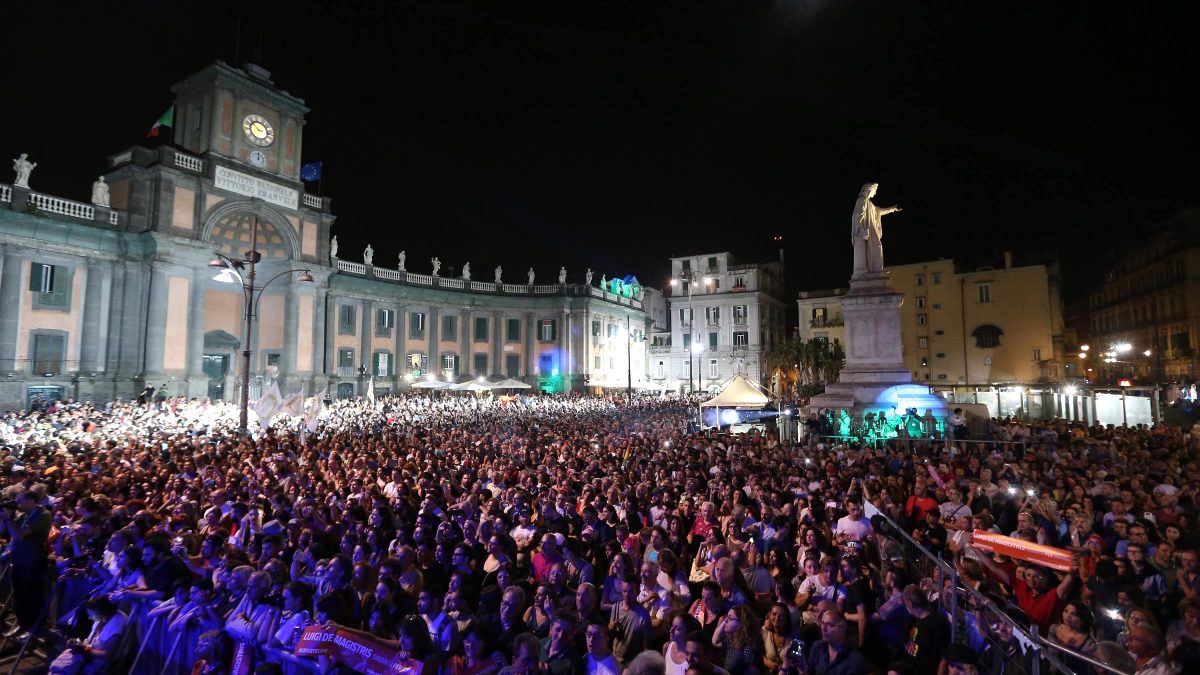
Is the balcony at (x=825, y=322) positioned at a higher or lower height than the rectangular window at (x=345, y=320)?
higher

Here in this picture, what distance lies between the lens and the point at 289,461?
13711 millimetres

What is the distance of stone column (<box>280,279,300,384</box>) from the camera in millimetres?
→ 38250

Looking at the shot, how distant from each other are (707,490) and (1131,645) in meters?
6.66

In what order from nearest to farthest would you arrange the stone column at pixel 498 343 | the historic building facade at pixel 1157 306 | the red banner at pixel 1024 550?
the red banner at pixel 1024 550
the historic building facade at pixel 1157 306
the stone column at pixel 498 343

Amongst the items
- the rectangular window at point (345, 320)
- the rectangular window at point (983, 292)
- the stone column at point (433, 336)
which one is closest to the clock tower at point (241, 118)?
the rectangular window at point (345, 320)

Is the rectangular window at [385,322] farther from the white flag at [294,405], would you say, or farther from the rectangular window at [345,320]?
the white flag at [294,405]

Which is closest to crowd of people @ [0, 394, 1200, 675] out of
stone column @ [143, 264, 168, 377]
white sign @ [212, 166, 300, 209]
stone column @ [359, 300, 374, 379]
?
stone column @ [143, 264, 168, 377]

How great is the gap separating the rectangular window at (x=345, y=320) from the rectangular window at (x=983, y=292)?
49656 mm

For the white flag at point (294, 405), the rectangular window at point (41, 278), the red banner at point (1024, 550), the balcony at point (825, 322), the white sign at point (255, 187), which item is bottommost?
the red banner at point (1024, 550)

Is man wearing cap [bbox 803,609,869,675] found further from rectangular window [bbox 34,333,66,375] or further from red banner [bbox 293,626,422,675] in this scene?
rectangular window [bbox 34,333,66,375]

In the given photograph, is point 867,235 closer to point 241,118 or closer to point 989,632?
point 989,632

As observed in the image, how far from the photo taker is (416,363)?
165 feet

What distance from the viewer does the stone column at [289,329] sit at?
38250 mm

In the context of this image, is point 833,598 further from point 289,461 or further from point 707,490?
point 289,461
